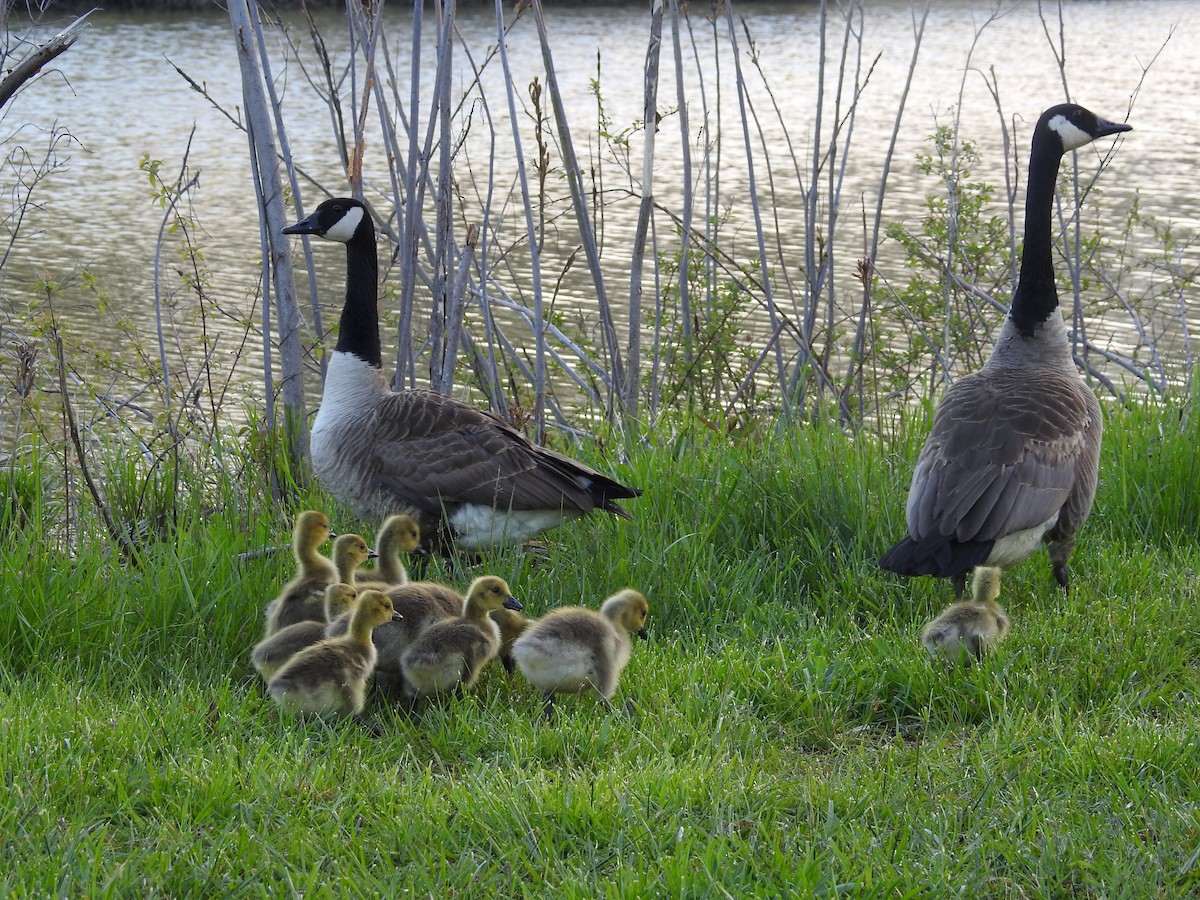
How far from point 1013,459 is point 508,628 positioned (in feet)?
6.31

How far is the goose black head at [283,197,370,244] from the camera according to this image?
221 inches

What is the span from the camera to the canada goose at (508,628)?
13.4ft

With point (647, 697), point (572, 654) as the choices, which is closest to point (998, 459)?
point (647, 697)

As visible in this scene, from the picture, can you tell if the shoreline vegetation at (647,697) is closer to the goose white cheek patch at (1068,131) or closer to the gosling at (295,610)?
the gosling at (295,610)

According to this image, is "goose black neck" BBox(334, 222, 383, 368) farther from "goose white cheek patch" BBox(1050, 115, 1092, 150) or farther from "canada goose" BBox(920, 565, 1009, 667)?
"goose white cheek patch" BBox(1050, 115, 1092, 150)

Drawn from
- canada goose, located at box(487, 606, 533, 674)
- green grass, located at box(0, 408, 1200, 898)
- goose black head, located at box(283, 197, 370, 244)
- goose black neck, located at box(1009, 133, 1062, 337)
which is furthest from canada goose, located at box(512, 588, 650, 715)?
goose black neck, located at box(1009, 133, 1062, 337)

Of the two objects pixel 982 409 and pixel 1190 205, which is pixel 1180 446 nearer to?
pixel 982 409

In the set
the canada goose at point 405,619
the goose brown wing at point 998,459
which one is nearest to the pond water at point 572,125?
the goose brown wing at point 998,459

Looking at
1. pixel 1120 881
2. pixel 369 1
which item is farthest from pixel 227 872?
pixel 369 1

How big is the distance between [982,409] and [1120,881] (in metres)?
2.33

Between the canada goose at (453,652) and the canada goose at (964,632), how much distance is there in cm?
136

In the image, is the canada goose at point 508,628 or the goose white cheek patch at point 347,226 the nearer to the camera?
the canada goose at point 508,628

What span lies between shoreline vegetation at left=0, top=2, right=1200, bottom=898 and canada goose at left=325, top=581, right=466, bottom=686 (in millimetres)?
172

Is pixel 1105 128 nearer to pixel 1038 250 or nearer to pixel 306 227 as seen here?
pixel 1038 250
